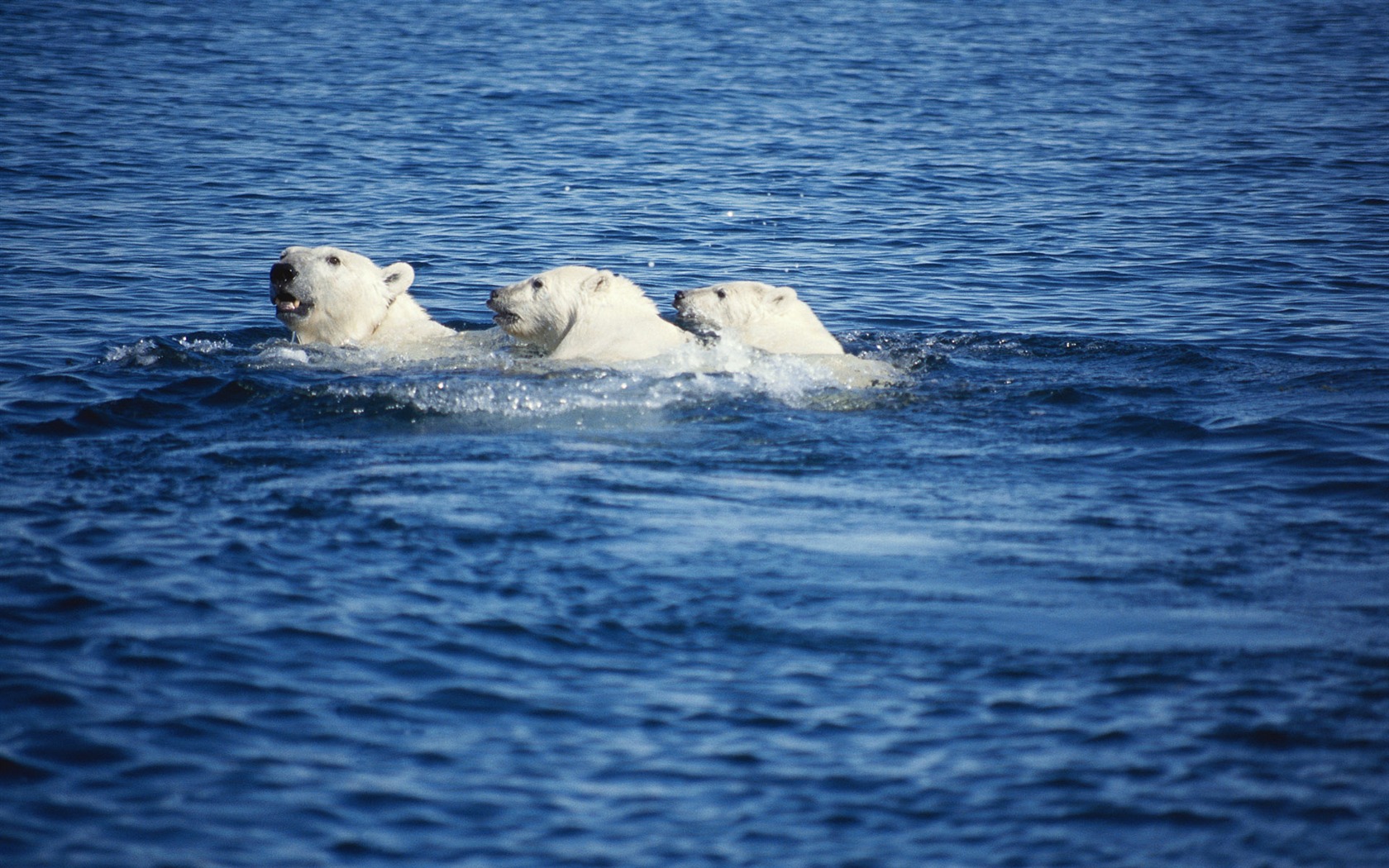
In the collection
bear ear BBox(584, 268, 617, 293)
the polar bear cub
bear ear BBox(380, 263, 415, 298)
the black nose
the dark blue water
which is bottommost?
the dark blue water

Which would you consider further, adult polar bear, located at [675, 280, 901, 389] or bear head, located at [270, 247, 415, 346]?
bear head, located at [270, 247, 415, 346]

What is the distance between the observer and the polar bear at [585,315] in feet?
35.5

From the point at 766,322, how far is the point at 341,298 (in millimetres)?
3341

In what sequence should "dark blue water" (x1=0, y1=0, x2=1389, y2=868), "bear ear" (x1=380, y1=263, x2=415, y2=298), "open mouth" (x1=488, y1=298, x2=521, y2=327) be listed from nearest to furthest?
"dark blue water" (x1=0, y1=0, x2=1389, y2=868) → "open mouth" (x1=488, y1=298, x2=521, y2=327) → "bear ear" (x1=380, y1=263, x2=415, y2=298)

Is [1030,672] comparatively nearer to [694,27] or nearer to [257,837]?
[257,837]

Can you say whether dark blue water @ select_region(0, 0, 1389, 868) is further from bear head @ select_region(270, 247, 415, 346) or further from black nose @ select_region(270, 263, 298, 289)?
black nose @ select_region(270, 263, 298, 289)

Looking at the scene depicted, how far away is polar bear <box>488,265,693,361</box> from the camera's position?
10820 millimetres

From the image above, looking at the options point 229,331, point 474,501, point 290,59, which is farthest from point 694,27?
point 474,501

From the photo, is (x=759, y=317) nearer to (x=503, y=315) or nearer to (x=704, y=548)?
(x=503, y=315)

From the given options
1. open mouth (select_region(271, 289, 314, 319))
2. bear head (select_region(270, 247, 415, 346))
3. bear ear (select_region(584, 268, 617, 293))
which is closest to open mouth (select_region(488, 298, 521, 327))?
bear ear (select_region(584, 268, 617, 293))

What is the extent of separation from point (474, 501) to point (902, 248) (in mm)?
10357

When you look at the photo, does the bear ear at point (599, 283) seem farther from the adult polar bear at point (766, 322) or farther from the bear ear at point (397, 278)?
the bear ear at point (397, 278)

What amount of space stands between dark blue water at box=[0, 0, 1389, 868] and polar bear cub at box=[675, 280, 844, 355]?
61cm

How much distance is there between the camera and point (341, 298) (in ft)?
37.8
